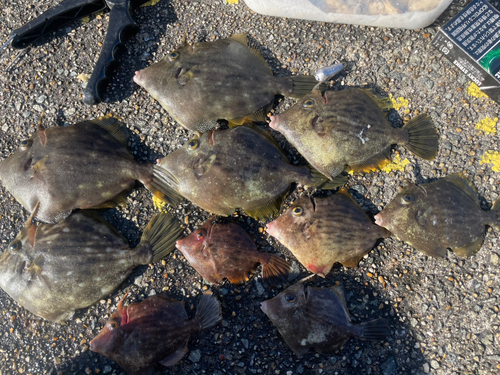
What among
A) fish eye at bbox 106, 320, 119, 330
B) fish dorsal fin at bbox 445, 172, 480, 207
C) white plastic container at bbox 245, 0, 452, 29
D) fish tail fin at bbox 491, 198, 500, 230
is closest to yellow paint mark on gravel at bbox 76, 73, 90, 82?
white plastic container at bbox 245, 0, 452, 29

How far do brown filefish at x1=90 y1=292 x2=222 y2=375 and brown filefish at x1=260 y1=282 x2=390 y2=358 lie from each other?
0.60 meters

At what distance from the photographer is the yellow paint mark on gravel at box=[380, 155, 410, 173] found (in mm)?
3527

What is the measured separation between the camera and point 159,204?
3.68 metres

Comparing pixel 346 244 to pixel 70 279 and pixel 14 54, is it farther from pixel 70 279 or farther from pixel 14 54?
pixel 14 54

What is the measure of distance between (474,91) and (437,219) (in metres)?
1.44

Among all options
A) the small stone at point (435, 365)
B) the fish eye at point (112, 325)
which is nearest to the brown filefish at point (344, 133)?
the small stone at point (435, 365)

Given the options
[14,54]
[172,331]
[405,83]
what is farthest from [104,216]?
[405,83]

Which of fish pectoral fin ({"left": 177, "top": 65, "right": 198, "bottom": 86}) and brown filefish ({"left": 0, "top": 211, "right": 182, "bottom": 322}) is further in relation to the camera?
fish pectoral fin ({"left": 177, "top": 65, "right": 198, "bottom": 86})

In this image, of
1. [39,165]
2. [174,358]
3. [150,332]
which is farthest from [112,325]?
[39,165]

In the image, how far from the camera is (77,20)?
411 centimetres

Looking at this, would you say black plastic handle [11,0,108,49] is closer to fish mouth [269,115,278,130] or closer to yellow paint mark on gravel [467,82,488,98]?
fish mouth [269,115,278,130]

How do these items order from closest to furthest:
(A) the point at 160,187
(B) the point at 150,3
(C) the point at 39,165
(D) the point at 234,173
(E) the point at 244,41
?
(D) the point at 234,173 < (C) the point at 39,165 < (A) the point at 160,187 < (E) the point at 244,41 < (B) the point at 150,3

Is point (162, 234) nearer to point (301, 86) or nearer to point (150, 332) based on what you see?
point (150, 332)

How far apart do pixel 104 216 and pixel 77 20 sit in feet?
7.65
